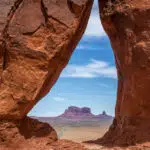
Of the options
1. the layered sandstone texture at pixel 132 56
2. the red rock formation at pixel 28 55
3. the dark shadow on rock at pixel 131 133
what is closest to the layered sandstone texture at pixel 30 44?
the red rock formation at pixel 28 55

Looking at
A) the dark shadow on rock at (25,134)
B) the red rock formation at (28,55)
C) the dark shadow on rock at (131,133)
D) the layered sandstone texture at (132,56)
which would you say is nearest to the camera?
the dark shadow on rock at (25,134)

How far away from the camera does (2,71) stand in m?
8.19

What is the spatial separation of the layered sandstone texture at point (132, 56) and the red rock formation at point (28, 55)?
98 centimetres

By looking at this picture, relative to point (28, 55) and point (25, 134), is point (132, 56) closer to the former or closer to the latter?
point (28, 55)

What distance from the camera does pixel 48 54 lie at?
27.0 feet

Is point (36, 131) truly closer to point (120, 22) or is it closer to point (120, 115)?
point (120, 115)

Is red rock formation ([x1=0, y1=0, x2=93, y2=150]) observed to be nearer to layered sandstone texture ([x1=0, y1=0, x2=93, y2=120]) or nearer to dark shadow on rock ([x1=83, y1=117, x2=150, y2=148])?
layered sandstone texture ([x1=0, y1=0, x2=93, y2=120])

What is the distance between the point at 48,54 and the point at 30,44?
1.43 ft

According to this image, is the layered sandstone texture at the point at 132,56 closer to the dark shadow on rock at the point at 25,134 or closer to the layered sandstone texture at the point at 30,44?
the layered sandstone texture at the point at 30,44

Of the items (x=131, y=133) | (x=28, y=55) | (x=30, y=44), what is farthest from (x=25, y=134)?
(x=131, y=133)

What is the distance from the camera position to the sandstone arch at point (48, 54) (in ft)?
26.6

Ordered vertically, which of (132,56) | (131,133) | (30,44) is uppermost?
(30,44)

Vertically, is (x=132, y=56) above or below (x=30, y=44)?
below

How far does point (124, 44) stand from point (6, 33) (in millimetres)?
2770
